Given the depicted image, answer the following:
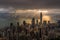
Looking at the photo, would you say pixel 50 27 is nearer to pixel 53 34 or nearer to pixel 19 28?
pixel 53 34

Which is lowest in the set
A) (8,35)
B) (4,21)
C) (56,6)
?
(8,35)

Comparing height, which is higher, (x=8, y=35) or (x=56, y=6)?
(x=56, y=6)

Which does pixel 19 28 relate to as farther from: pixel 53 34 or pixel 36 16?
pixel 53 34

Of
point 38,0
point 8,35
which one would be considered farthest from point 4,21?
point 38,0

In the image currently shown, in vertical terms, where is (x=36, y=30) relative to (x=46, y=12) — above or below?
below

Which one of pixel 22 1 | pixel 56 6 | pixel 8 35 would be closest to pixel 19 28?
pixel 8 35

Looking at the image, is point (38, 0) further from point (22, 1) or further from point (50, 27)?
point (50, 27)

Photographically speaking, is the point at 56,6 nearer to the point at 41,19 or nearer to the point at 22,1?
the point at 41,19
